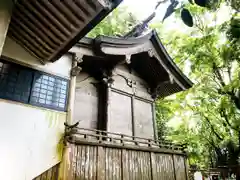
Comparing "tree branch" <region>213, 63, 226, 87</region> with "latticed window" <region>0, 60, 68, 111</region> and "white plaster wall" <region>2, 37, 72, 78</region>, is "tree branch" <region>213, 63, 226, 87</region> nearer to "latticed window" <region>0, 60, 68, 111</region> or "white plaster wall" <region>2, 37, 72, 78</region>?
"white plaster wall" <region>2, 37, 72, 78</region>

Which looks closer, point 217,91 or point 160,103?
point 217,91

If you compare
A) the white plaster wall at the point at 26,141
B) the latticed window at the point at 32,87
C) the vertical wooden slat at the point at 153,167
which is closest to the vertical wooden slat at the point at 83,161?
the white plaster wall at the point at 26,141

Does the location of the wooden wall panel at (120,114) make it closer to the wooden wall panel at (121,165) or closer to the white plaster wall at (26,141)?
the wooden wall panel at (121,165)

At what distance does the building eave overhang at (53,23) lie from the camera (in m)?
4.80

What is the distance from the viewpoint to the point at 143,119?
978cm

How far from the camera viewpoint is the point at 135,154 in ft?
24.8

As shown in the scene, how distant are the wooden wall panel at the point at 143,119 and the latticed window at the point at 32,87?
3729 millimetres

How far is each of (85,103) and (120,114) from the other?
1.55m

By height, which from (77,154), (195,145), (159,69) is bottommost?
(77,154)

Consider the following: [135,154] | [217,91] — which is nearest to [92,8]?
[135,154]

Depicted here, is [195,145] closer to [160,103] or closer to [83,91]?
[160,103]

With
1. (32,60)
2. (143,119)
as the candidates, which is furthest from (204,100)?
(32,60)

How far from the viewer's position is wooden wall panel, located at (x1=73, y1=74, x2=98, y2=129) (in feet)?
25.3

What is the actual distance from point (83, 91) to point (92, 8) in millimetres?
3889
